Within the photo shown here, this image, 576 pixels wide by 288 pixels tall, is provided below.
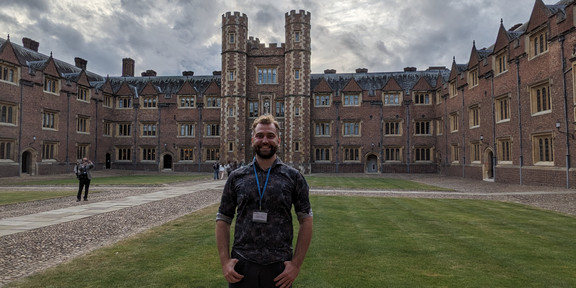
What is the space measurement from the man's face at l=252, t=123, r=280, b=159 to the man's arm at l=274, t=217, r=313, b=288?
56 centimetres

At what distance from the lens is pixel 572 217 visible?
31.2 feet

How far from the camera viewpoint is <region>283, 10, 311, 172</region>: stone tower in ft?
118

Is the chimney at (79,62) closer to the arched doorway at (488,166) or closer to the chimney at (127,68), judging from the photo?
the chimney at (127,68)

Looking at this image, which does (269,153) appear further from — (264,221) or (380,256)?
(380,256)

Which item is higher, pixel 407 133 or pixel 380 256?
pixel 407 133

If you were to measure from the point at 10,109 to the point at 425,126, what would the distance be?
124ft

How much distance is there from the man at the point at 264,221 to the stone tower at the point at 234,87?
3384 centimetres

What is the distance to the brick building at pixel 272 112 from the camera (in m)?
26.7

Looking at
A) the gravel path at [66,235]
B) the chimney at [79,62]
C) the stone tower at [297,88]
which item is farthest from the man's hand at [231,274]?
the chimney at [79,62]

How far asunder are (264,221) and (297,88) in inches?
1359

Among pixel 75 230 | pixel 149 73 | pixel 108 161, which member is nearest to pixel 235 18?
pixel 149 73

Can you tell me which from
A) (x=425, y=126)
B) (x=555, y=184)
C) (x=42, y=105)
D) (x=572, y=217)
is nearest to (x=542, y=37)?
(x=555, y=184)

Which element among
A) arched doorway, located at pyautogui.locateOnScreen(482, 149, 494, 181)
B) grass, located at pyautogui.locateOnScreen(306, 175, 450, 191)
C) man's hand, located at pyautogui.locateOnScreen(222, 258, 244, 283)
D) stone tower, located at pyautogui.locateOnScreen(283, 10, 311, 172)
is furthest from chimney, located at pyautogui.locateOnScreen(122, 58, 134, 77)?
man's hand, located at pyautogui.locateOnScreen(222, 258, 244, 283)

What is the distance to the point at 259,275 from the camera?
2459 millimetres
